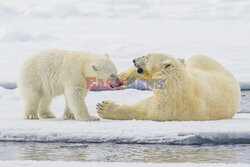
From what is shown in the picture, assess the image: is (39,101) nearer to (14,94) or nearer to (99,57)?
(99,57)

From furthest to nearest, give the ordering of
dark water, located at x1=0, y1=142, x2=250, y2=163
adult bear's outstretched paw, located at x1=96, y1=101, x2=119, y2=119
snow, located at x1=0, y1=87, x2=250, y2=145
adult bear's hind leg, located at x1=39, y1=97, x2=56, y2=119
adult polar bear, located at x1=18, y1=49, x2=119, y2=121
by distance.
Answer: adult bear's hind leg, located at x1=39, y1=97, x2=56, y2=119 → adult bear's outstretched paw, located at x1=96, y1=101, x2=119, y2=119 → adult polar bear, located at x1=18, y1=49, x2=119, y2=121 → snow, located at x1=0, y1=87, x2=250, y2=145 → dark water, located at x1=0, y1=142, x2=250, y2=163

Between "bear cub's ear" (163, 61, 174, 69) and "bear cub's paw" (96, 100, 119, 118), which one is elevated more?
"bear cub's ear" (163, 61, 174, 69)

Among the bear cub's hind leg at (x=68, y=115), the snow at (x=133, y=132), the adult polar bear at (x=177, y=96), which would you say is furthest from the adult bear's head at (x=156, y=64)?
the bear cub's hind leg at (x=68, y=115)

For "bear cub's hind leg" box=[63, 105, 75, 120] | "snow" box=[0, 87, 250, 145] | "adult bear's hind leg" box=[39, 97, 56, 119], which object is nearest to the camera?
"snow" box=[0, 87, 250, 145]

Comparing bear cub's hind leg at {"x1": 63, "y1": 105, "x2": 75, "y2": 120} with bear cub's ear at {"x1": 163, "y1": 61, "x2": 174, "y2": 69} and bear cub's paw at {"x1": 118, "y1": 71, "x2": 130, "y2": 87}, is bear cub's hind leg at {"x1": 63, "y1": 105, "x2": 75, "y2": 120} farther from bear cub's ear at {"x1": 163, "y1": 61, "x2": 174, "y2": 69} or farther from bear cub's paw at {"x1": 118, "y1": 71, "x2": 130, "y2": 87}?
bear cub's ear at {"x1": 163, "y1": 61, "x2": 174, "y2": 69}

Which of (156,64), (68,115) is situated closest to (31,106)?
(68,115)

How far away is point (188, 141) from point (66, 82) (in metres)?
2.14

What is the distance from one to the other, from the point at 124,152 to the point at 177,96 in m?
1.71

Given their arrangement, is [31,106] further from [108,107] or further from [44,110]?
[108,107]

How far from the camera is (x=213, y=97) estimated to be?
6.25 metres

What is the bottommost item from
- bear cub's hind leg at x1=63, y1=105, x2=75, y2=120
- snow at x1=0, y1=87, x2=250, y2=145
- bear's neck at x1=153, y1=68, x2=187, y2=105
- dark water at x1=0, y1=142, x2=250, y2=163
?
dark water at x1=0, y1=142, x2=250, y2=163

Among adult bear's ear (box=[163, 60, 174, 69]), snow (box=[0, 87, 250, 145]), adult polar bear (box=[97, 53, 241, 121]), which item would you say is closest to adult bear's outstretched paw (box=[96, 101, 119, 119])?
adult polar bear (box=[97, 53, 241, 121])

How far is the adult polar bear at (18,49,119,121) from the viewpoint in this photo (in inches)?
241

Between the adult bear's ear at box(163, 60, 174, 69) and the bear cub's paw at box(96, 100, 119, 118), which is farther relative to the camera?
the bear cub's paw at box(96, 100, 119, 118)
